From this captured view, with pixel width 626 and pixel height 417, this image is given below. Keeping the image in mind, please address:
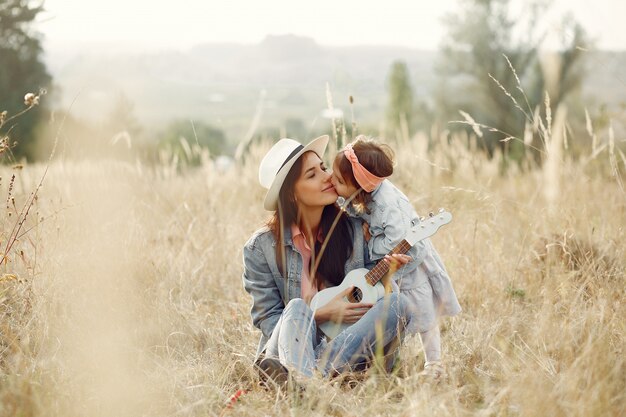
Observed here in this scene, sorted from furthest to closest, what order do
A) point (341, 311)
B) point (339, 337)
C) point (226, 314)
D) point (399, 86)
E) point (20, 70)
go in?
point (399, 86) → point (20, 70) → point (226, 314) → point (341, 311) → point (339, 337)

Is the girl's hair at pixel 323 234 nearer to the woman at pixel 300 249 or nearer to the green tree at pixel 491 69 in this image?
the woman at pixel 300 249

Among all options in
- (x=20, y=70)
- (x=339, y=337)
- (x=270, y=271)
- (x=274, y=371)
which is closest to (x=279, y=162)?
(x=270, y=271)

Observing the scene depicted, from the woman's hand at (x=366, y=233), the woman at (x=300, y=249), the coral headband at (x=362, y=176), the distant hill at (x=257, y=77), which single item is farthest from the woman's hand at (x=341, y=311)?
the distant hill at (x=257, y=77)

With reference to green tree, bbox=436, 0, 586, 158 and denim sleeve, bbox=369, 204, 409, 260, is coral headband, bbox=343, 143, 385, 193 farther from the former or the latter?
green tree, bbox=436, 0, 586, 158

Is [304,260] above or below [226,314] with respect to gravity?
above

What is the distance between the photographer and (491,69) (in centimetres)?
1967

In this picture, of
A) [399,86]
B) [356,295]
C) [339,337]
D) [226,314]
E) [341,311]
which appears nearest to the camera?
[339,337]

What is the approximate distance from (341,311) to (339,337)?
0.14 meters

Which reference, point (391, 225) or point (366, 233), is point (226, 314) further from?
point (391, 225)

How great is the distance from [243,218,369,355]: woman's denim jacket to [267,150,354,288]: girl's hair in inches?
1.0

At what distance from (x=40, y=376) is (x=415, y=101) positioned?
23.4 m

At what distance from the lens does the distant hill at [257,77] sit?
4434 millimetres

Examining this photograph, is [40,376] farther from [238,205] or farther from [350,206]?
[238,205]

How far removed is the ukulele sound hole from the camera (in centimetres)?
321
